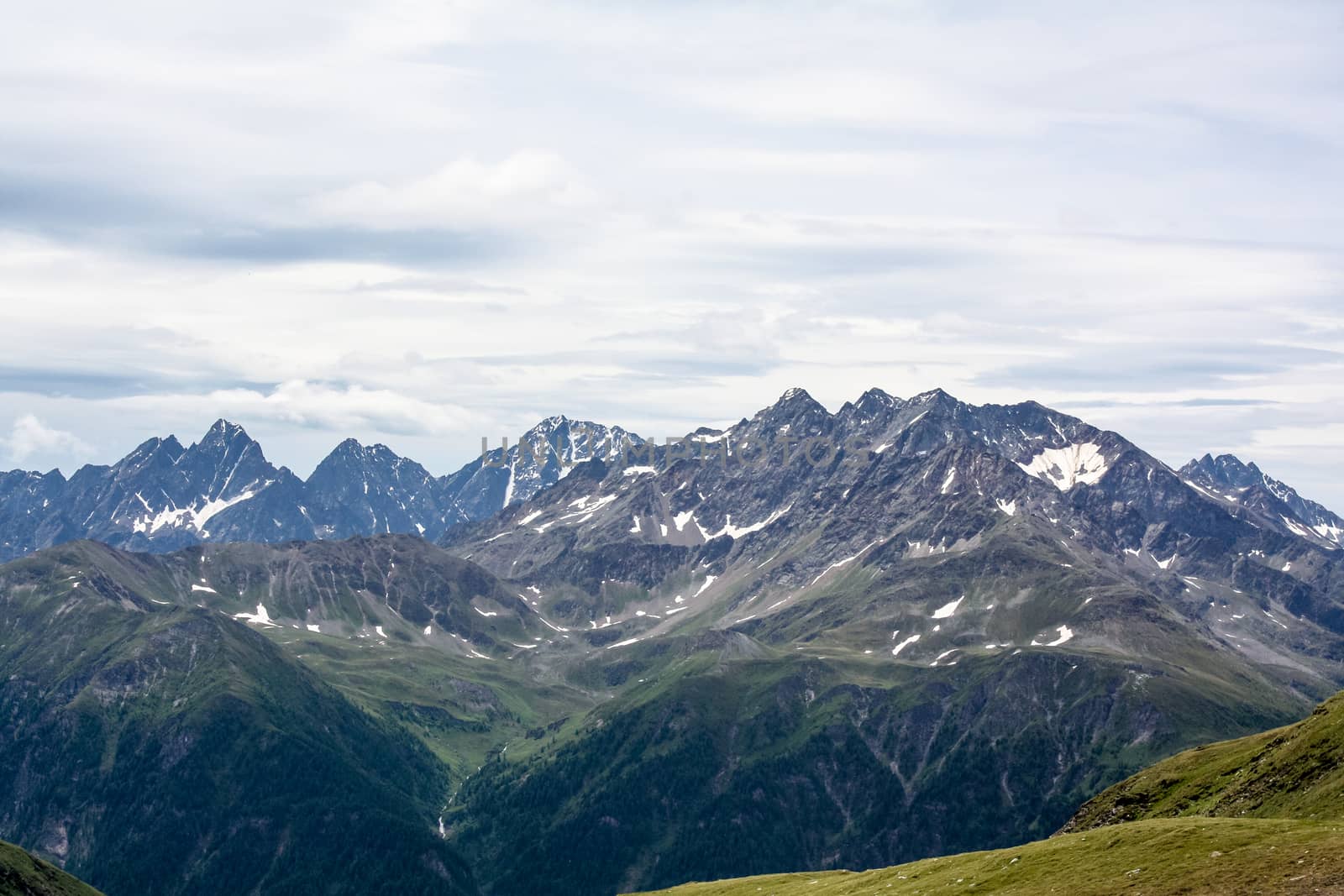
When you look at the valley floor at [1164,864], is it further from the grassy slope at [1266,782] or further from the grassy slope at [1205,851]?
the grassy slope at [1266,782]

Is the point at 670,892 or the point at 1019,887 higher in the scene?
the point at 1019,887

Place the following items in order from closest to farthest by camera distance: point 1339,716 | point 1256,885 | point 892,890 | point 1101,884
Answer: point 1256,885, point 1101,884, point 892,890, point 1339,716

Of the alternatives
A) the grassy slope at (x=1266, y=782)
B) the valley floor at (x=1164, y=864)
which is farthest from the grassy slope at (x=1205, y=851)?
the grassy slope at (x=1266, y=782)

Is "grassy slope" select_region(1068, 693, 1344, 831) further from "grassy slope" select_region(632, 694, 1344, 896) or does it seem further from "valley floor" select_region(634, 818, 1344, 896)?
"valley floor" select_region(634, 818, 1344, 896)

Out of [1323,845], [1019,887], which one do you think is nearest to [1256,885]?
[1323,845]

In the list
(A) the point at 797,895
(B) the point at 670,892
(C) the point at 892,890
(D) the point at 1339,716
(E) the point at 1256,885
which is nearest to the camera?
(E) the point at 1256,885

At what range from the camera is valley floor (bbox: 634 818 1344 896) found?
95062 mm

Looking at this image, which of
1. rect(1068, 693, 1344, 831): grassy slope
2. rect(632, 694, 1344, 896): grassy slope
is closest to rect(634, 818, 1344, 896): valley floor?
rect(632, 694, 1344, 896): grassy slope

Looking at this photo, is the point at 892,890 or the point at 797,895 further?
the point at 797,895

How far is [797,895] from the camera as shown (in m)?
147

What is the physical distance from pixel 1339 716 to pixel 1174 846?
7901 centimetres

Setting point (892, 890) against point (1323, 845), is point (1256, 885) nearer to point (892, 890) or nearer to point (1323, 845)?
point (1323, 845)

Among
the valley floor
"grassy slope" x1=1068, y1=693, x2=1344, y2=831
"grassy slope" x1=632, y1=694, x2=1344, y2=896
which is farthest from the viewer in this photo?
"grassy slope" x1=1068, y1=693, x2=1344, y2=831

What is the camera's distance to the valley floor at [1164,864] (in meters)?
95.1
